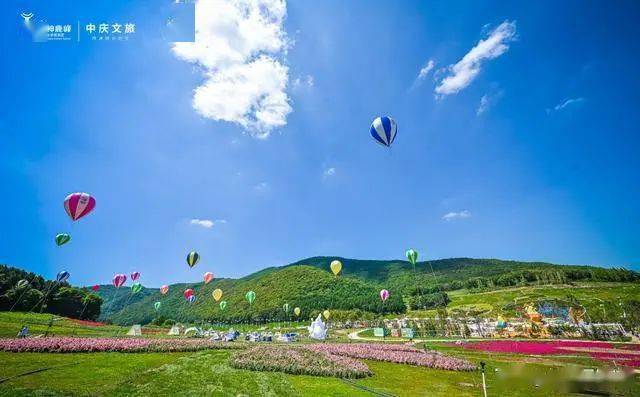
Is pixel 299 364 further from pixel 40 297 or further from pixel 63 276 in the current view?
pixel 40 297

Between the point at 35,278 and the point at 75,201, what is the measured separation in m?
80.4

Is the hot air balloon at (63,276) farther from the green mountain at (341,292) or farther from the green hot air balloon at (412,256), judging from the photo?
the green mountain at (341,292)

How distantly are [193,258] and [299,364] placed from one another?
29493mm

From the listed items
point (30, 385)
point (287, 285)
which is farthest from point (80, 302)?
point (287, 285)

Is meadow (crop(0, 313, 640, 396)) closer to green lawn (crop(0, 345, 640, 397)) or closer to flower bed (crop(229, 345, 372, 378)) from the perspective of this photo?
green lawn (crop(0, 345, 640, 397))

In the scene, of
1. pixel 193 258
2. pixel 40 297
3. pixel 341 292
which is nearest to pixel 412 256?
pixel 193 258

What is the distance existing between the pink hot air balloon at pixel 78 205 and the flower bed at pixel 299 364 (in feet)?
59.9

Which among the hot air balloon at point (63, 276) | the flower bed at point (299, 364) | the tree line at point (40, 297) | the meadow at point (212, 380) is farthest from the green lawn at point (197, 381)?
the tree line at point (40, 297)

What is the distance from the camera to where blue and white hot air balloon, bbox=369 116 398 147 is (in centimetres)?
2419

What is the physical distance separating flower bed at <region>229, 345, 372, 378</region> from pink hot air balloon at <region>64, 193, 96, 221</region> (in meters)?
18.3

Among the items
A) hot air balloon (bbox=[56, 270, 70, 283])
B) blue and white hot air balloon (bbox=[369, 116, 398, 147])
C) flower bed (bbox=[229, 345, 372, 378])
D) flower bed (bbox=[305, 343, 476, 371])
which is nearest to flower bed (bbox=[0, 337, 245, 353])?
flower bed (bbox=[229, 345, 372, 378])

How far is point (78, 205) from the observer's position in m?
26.0

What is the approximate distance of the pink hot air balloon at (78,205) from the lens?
25.7 metres

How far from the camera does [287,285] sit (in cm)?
Answer: 17338
